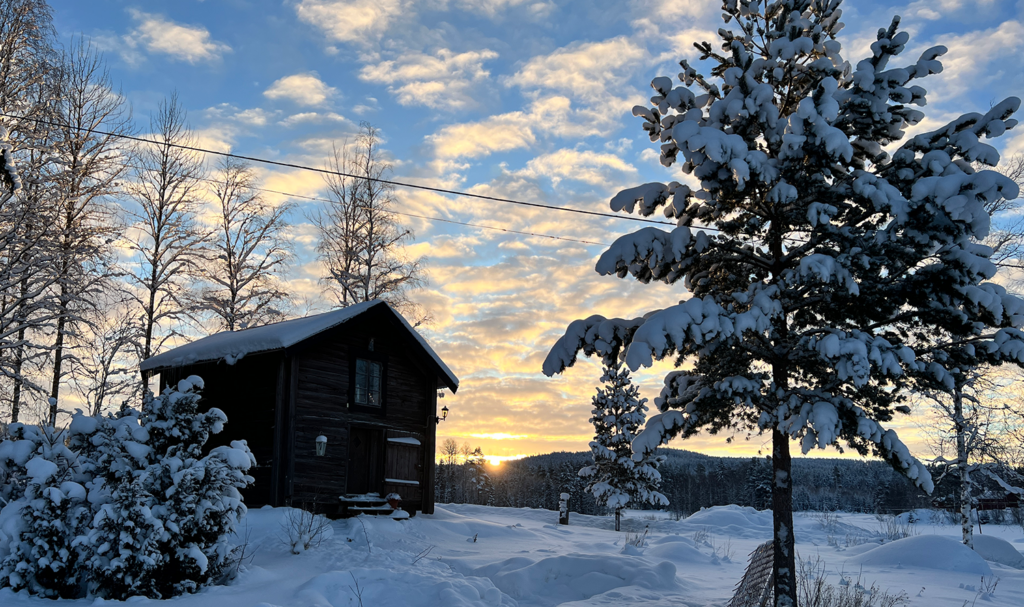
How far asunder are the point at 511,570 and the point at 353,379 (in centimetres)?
774

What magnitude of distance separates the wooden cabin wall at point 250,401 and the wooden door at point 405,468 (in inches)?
128

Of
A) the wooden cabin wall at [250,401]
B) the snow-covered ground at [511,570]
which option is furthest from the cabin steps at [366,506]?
the wooden cabin wall at [250,401]

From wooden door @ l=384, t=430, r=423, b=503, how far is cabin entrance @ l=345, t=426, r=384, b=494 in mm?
218

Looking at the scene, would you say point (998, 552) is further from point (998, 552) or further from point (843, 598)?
point (843, 598)

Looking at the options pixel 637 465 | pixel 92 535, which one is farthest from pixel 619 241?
pixel 637 465

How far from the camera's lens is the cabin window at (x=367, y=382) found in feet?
58.4

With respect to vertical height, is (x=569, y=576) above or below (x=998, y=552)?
above

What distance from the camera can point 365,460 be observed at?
17.9 metres

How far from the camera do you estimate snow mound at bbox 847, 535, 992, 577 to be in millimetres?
13844

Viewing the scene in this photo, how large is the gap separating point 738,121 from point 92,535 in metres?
9.77

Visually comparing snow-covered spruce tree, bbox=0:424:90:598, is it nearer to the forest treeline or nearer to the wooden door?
the wooden door

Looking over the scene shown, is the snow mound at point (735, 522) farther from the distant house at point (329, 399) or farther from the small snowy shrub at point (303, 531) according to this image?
the small snowy shrub at point (303, 531)

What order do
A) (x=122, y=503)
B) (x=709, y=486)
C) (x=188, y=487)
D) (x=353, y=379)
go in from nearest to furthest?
(x=122, y=503), (x=188, y=487), (x=353, y=379), (x=709, y=486)

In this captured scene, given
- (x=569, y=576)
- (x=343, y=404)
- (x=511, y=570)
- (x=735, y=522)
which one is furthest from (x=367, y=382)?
(x=735, y=522)
